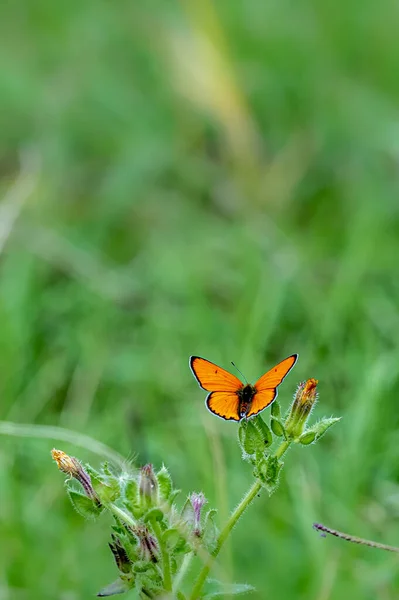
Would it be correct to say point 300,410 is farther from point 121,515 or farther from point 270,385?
point 121,515

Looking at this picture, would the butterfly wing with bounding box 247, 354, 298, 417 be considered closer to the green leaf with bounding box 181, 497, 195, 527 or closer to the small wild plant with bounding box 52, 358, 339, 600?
the small wild plant with bounding box 52, 358, 339, 600

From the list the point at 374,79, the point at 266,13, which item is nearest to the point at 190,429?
the point at 374,79

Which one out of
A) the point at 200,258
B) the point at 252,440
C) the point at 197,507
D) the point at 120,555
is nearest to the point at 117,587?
the point at 120,555

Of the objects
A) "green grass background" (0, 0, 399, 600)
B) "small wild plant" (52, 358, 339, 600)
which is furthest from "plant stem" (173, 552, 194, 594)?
"green grass background" (0, 0, 399, 600)

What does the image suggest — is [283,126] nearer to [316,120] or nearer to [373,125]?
[316,120]

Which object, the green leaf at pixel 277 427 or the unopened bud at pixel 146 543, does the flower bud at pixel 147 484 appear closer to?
the unopened bud at pixel 146 543

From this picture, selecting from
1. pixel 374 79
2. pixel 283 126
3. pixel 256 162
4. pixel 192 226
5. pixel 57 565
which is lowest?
pixel 57 565
